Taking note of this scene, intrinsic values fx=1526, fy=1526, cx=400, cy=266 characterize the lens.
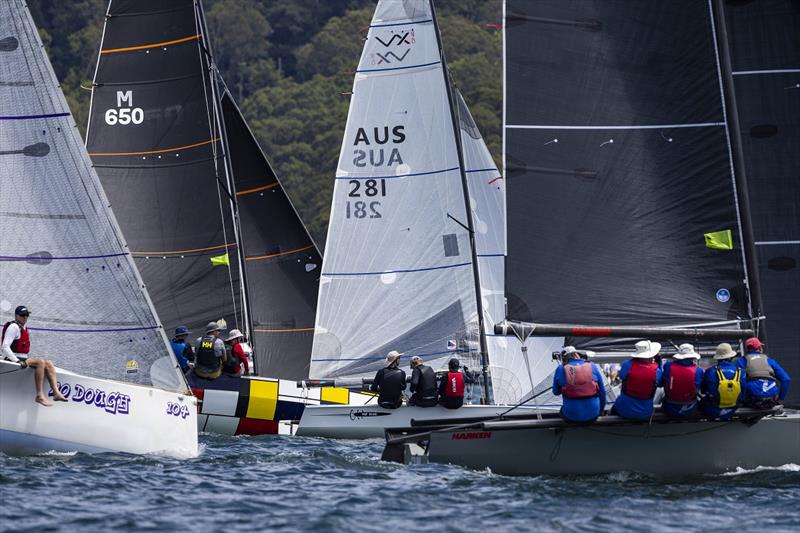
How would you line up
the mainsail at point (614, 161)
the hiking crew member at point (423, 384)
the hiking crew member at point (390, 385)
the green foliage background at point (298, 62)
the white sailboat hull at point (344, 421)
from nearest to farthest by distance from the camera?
the mainsail at point (614, 161) → the hiking crew member at point (423, 384) → the hiking crew member at point (390, 385) → the white sailboat hull at point (344, 421) → the green foliage background at point (298, 62)

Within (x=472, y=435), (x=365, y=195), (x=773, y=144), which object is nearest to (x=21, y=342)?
(x=472, y=435)

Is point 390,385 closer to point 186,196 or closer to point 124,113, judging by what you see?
point 186,196

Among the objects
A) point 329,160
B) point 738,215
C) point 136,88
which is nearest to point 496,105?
point 329,160

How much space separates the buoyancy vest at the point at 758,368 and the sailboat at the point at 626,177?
0.66 m

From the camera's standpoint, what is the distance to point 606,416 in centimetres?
1469

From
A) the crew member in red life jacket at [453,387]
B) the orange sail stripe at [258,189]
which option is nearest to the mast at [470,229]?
the crew member in red life jacket at [453,387]

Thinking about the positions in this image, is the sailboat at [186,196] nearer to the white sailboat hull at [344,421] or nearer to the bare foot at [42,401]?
the white sailboat hull at [344,421]

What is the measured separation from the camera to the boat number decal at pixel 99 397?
1467cm

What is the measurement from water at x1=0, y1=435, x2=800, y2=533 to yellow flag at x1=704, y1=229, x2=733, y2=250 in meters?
2.34

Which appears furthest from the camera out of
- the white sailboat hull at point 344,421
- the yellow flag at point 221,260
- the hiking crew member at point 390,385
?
the yellow flag at point 221,260

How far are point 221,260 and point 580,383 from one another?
1102cm

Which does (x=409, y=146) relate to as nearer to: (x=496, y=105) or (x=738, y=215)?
(x=738, y=215)

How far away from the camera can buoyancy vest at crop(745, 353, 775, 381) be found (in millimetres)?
14562

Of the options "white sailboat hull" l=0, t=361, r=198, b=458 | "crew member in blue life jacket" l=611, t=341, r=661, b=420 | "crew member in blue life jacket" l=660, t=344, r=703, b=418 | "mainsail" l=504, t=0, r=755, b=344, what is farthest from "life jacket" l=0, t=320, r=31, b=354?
"crew member in blue life jacket" l=660, t=344, r=703, b=418
